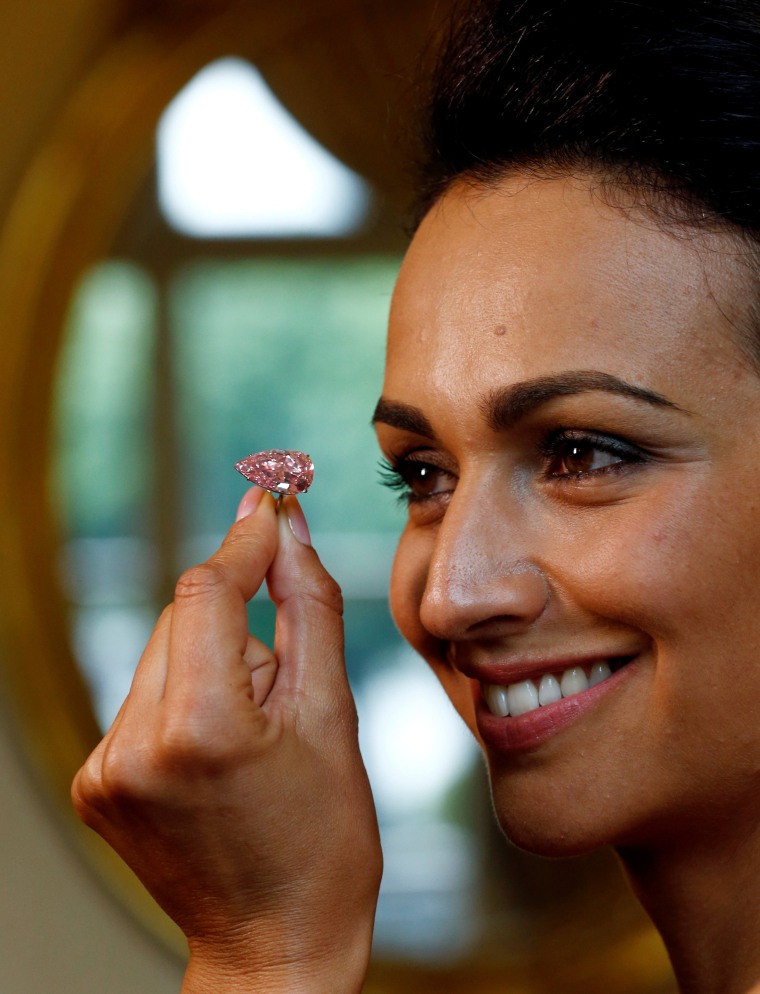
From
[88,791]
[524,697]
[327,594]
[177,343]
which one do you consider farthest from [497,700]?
[177,343]

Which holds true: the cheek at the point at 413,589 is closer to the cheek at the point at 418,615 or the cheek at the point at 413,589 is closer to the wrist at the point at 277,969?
the cheek at the point at 418,615

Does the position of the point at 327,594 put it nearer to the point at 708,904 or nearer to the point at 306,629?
the point at 306,629

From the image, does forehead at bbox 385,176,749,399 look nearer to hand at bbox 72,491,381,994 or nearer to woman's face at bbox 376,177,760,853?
woman's face at bbox 376,177,760,853

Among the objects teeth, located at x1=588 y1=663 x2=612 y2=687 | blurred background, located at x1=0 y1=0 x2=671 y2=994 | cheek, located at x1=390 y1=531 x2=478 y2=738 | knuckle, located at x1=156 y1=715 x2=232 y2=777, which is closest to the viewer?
knuckle, located at x1=156 y1=715 x2=232 y2=777

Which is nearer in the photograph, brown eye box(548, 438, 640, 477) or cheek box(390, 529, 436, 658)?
brown eye box(548, 438, 640, 477)

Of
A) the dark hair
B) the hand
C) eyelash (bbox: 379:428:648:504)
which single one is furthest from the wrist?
the dark hair

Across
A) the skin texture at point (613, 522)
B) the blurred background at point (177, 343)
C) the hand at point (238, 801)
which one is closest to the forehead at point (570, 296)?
the skin texture at point (613, 522)

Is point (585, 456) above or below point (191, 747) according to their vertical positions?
above
